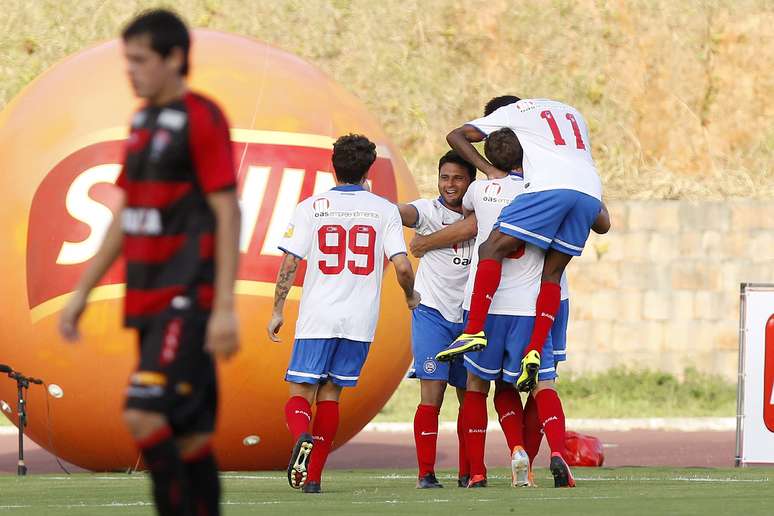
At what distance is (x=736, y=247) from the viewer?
19.1m

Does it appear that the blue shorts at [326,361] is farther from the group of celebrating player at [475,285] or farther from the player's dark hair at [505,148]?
the player's dark hair at [505,148]

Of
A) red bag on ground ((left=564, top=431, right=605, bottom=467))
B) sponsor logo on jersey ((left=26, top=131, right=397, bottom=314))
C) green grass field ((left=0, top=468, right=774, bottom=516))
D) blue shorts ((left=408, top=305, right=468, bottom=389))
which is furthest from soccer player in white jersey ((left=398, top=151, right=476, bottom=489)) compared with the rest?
red bag on ground ((left=564, top=431, right=605, bottom=467))

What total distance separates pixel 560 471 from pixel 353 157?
2093mm

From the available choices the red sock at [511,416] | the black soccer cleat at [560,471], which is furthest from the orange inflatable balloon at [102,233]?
the black soccer cleat at [560,471]

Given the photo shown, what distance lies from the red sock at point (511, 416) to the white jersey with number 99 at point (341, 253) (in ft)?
2.96

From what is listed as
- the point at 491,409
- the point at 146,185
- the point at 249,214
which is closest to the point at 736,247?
the point at 491,409

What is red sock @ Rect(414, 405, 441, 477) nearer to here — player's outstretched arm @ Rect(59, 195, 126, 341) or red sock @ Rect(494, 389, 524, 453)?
red sock @ Rect(494, 389, 524, 453)

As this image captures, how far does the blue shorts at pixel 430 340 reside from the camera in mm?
9586

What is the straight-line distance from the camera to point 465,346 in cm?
902

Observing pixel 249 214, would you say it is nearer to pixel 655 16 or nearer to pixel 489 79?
pixel 489 79

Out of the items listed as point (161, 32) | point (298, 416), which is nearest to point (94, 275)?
point (161, 32)

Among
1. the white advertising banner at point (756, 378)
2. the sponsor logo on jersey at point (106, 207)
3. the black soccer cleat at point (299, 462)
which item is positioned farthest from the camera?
the white advertising banner at point (756, 378)

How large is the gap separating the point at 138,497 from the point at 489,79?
17980 mm

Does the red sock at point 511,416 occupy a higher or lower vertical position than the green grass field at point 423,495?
higher
